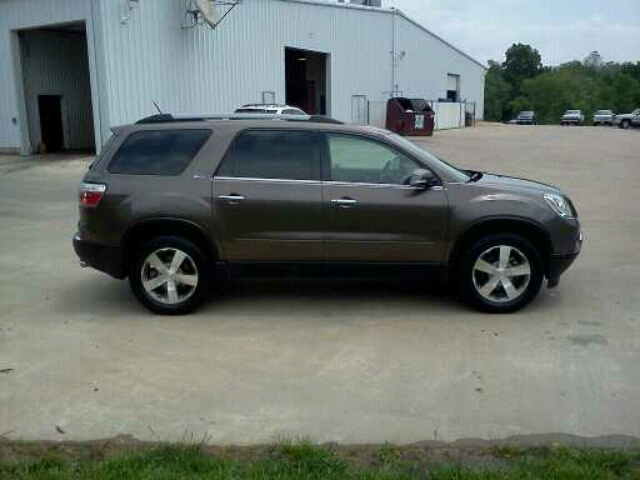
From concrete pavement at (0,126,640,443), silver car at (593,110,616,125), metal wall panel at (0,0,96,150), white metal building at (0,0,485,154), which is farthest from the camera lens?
silver car at (593,110,616,125)

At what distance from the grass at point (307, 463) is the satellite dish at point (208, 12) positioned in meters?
22.0

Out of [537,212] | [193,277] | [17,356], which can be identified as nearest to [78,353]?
[17,356]

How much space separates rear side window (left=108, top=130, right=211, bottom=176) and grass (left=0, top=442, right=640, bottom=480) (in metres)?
2.93

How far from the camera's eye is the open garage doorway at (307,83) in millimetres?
37938

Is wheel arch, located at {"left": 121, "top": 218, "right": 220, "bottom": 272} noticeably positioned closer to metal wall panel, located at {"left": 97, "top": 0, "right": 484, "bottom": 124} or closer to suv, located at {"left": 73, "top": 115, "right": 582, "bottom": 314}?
suv, located at {"left": 73, "top": 115, "right": 582, "bottom": 314}

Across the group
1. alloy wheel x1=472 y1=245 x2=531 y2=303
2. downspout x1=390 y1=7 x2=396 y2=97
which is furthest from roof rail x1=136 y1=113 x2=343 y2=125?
downspout x1=390 y1=7 x2=396 y2=97

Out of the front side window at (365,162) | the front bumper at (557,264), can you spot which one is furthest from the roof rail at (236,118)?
the front bumper at (557,264)

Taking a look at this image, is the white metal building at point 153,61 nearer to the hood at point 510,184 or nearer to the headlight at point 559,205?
the hood at point 510,184

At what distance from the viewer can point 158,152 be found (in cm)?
617

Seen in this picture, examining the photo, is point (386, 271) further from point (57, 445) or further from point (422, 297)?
point (57, 445)

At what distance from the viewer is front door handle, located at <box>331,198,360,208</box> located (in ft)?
19.4

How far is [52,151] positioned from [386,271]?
79.0ft

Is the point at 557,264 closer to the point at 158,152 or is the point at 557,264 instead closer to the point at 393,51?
the point at 158,152

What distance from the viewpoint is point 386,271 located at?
6.04 meters
